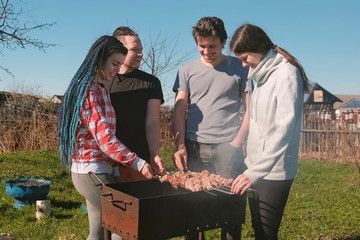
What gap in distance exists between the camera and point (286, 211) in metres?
6.26

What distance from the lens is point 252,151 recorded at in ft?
9.00

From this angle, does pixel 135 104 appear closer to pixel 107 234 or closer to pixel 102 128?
pixel 102 128

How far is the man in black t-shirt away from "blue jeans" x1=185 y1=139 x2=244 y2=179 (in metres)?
0.43

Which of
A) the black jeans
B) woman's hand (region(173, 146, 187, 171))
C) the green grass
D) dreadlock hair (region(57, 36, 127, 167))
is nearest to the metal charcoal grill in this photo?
the black jeans

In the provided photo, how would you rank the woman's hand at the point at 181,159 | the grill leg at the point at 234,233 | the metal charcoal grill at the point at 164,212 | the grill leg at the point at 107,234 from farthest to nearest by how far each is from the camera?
the woman's hand at the point at 181,159, the grill leg at the point at 234,233, the grill leg at the point at 107,234, the metal charcoal grill at the point at 164,212

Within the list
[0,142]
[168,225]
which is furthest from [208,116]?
[0,142]

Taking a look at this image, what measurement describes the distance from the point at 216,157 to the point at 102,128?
1309mm

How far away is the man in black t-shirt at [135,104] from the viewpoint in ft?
10.2

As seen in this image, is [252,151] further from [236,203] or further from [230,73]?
[230,73]

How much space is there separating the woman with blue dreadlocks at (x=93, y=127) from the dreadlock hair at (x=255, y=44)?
84cm

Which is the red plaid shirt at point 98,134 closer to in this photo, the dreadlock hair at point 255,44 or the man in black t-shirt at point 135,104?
the man in black t-shirt at point 135,104

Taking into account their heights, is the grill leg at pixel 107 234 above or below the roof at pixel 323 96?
below

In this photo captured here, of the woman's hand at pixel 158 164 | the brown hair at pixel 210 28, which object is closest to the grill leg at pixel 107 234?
the woman's hand at pixel 158 164

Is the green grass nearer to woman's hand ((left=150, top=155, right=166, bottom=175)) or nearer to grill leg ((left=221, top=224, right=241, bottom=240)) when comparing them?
grill leg ((left=221, top=224, right=241, bottom=240))
